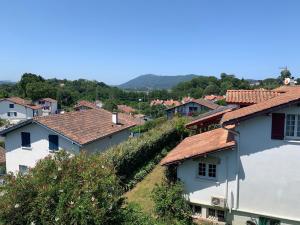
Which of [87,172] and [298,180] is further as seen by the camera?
[298,180]

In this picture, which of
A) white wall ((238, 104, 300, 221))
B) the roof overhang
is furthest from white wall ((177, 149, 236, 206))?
the roof overhang

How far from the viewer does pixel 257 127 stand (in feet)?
48.1

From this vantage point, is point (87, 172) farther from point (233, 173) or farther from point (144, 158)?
point (144, 158)

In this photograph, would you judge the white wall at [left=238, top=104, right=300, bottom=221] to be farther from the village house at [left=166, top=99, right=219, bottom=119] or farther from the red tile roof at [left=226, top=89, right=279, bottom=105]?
the village house at [left=166, top=99, right=219, bottom=119]

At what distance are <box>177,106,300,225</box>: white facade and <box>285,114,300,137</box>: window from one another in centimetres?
23

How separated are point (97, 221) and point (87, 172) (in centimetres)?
172

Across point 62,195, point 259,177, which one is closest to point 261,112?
point 259,177

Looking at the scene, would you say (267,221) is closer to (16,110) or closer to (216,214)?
(216,214)

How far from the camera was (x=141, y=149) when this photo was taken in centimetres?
2477

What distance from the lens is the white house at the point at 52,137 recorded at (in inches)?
1000

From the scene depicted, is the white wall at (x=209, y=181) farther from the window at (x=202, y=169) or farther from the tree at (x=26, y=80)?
the tree at (x=26, y=80)

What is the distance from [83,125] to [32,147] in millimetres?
4777

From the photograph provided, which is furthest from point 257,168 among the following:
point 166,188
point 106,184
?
point 106,184

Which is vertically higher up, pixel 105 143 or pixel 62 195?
pixel 62 195
